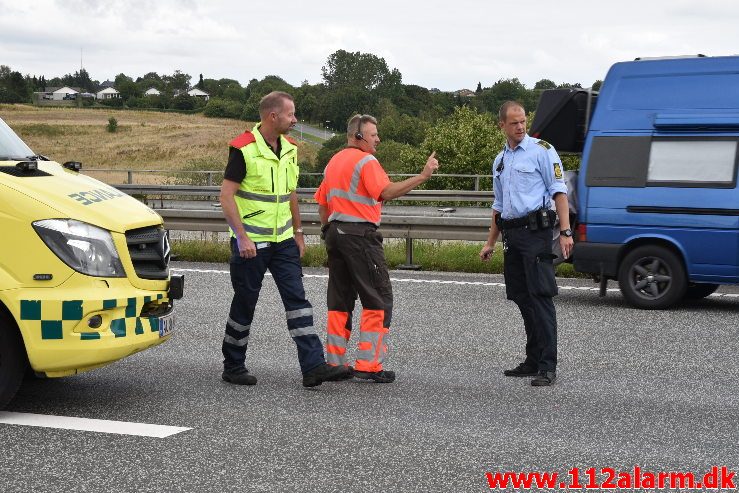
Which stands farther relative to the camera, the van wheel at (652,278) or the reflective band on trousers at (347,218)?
the van wheel at (652,278)

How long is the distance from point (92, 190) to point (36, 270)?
73 cm

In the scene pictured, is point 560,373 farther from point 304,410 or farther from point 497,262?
point 497,262

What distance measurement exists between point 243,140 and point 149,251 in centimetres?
104

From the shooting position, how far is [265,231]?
7.33 meters

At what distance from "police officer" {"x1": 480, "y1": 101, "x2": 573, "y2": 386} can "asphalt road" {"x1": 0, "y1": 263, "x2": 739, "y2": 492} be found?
0.39 metres

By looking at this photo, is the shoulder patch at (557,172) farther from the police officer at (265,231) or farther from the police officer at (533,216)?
the police officer at (265,231)

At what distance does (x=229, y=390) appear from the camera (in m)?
7.21

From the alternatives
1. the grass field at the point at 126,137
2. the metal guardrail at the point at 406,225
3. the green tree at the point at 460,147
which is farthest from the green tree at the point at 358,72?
the metal guardrail at the point at 406,225

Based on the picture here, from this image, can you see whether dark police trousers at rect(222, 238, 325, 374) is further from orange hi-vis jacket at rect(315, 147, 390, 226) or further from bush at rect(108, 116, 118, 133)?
bush at rect(108, 116, 118, 133)

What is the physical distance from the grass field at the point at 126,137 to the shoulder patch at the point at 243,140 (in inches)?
2231

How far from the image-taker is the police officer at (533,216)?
779 cm

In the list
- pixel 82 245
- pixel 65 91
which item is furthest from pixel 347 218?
pixel 65 91

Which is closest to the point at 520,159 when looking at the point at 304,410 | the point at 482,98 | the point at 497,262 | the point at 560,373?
the point at 560,373

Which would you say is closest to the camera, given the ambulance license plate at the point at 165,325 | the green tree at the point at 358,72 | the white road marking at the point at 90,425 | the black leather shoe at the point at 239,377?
the white road marking at the point at 90,425
